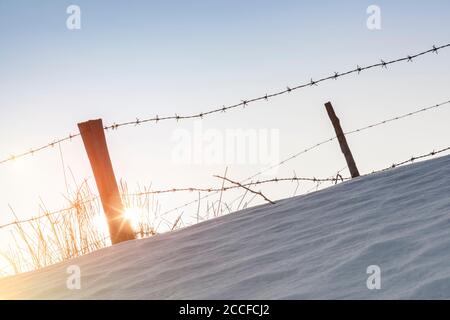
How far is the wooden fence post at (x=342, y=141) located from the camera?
14.6 feet

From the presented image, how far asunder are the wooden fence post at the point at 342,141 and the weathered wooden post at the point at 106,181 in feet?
5.65

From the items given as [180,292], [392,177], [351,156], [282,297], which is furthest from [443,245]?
[351,156]

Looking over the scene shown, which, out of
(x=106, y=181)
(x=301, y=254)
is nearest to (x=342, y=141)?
(x=106, y=181)

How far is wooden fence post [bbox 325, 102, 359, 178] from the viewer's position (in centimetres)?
446

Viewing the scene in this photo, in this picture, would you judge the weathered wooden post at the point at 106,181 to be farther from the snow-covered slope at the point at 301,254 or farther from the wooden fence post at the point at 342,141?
the wooden fence post at the point at 342,141

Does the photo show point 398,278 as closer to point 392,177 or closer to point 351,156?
point 392,177

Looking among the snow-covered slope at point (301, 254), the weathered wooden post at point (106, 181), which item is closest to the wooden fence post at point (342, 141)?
the snow-covered slope at point (301, 254)

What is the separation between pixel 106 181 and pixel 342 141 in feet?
5.98

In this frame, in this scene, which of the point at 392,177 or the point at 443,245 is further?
the point at 392,177

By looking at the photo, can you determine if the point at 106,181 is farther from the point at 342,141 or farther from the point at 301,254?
the point at 301,254

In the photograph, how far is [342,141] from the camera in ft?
14.9

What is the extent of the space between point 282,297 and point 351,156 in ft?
9.87

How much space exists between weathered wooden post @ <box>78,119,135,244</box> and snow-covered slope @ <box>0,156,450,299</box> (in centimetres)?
48
